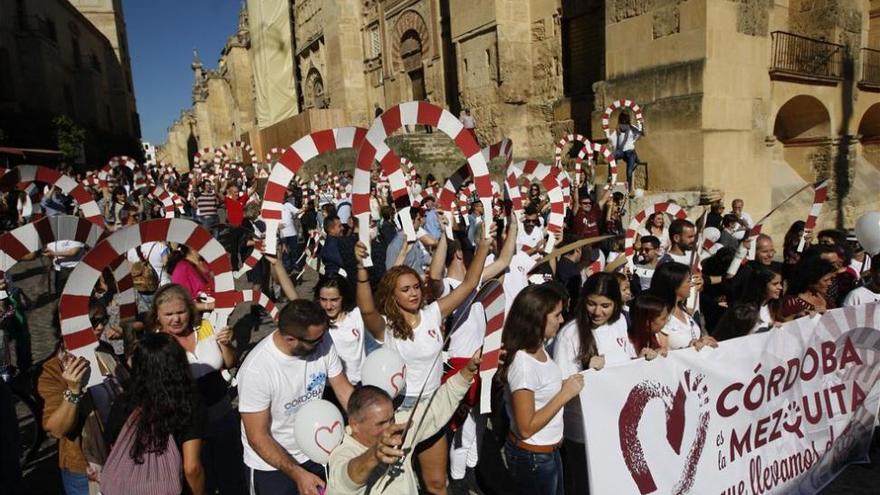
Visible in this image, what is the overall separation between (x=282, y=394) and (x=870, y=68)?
2116 centimetres

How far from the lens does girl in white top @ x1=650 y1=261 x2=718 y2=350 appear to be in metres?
3.71

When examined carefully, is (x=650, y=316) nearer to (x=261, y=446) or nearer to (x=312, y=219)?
(x=261, y=446)

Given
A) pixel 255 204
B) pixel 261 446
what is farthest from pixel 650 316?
pixel 255 204

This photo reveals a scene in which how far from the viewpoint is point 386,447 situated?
2.01 metres

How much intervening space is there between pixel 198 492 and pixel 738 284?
491 centimetres

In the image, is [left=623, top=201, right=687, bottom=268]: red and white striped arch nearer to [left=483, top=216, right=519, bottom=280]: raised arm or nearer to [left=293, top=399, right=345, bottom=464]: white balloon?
[left=483, top=216, right=519, bottom=280]: raised arm

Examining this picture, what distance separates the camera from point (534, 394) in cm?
283

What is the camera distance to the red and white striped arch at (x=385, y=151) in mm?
3838

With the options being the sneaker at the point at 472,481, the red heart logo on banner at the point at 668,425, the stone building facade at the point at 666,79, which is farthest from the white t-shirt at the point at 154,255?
the stone building facade at the point at 666,79

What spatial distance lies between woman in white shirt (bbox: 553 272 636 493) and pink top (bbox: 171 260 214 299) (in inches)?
154

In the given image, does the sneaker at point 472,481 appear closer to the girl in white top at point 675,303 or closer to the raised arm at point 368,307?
the raised arm at point 368,307

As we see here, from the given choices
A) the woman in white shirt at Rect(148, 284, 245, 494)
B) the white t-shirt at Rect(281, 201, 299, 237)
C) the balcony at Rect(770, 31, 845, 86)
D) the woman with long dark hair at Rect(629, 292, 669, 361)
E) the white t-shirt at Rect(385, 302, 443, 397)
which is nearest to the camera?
the woman in white shirt at Rect(148, 284, 245, 494)

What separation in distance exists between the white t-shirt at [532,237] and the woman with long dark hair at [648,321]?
9.61 feet

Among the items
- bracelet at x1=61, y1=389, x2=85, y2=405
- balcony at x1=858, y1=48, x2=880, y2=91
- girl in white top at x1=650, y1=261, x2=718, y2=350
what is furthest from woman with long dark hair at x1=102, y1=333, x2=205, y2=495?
balcony at x1=858, y1=48, x2=880, y2=91
